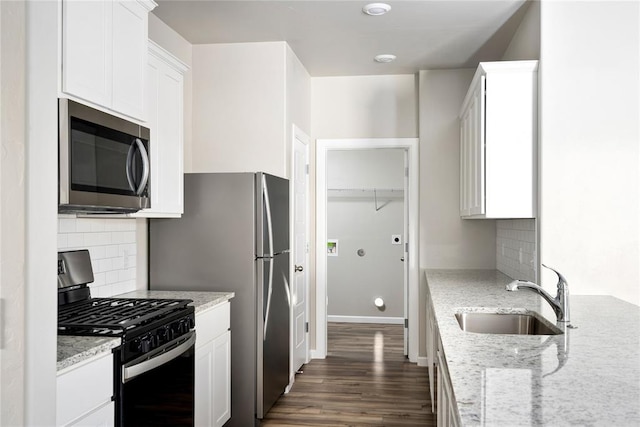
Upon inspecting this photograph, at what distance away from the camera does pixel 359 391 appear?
14.7ft

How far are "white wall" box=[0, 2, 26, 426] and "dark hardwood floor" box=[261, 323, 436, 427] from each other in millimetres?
2437

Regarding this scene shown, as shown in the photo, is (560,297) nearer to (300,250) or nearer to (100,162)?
(100,162)

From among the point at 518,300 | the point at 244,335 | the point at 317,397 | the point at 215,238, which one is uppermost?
the point at 215,238

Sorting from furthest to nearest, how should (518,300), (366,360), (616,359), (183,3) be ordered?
1. (366,360)
2. (183,3)
3. (518,300)
4. (616,359)

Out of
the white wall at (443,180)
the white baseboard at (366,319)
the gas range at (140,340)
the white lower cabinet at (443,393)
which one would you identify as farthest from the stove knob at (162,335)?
the white baseboard at (366,319)

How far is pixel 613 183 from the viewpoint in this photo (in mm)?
3287

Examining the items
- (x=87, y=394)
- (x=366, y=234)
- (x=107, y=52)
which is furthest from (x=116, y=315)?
(x=366, y=234)

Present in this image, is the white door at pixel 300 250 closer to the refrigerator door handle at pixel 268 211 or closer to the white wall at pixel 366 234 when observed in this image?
the refrigerator door handle at pixel 268 211

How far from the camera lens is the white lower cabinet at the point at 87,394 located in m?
1.89

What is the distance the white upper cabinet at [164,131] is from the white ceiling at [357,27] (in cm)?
54

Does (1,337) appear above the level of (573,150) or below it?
below

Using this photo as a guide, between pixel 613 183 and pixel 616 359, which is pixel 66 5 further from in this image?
pixel 613 183

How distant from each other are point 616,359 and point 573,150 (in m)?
1.76

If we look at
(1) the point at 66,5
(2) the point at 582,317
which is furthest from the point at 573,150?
(1) the point at 66,5
